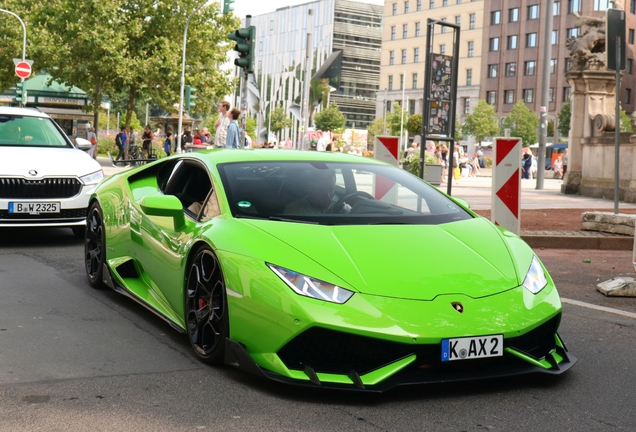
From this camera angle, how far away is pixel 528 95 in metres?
89.7

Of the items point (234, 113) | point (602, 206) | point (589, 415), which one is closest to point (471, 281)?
point (589, 415)

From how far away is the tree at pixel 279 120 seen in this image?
121188 millimetres

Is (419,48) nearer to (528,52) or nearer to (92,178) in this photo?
(528,52)

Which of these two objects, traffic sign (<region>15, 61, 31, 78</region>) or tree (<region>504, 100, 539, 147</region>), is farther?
tree (<region>504, 100, 539, 147</region>)

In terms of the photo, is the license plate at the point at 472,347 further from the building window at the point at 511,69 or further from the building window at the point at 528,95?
the building window at the point at 511,69

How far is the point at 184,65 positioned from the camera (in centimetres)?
3881

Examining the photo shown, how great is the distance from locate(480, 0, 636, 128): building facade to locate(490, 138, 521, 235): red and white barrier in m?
75.8

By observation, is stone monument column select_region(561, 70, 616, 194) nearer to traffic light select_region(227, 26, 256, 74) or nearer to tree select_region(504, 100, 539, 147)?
traffic light select_region(227, 26, 256, 74)

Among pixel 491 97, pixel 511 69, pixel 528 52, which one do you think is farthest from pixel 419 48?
pixel 528 52

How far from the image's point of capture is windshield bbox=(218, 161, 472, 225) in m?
5.02

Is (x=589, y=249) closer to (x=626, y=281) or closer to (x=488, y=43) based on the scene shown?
(x=626, y=281)

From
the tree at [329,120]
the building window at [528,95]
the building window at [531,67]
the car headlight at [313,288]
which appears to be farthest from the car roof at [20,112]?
the tree at [329,120]

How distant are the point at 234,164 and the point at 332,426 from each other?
2190 mm

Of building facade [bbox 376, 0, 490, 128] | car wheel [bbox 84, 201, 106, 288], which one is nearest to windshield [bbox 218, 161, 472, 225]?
car wheel [bbox 84, 201, 106, 288]
